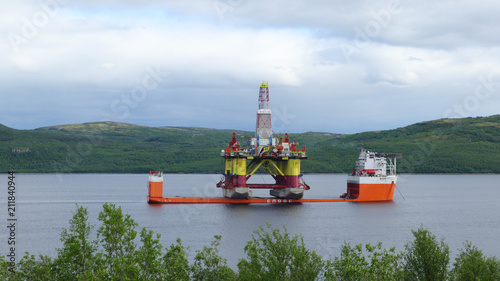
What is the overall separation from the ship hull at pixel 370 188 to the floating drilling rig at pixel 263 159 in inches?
300

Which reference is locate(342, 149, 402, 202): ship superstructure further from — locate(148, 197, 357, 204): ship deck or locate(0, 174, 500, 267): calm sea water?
locate(148, 197, 357, 204): ship deck

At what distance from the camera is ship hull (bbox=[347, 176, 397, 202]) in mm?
82325

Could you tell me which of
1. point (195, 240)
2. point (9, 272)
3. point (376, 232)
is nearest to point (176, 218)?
point (195, 240)

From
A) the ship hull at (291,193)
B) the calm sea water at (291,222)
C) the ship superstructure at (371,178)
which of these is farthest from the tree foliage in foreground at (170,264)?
the ship superstructure at (371,178)

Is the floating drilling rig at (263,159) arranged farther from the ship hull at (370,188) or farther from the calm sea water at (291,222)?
the ship hull at (370,188)

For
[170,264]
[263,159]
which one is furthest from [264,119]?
[170,264]

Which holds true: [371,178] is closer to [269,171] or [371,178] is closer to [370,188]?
[370,188]

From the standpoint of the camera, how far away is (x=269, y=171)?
81562 millimetres

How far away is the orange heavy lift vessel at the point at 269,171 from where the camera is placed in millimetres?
78188

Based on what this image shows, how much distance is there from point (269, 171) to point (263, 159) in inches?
113

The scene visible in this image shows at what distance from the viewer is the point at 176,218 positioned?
67.1 metres

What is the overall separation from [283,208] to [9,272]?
2023 inches

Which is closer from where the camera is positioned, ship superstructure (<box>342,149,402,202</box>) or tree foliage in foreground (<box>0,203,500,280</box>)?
tree foliage in foreground (<box>0,203,500,280</box>)

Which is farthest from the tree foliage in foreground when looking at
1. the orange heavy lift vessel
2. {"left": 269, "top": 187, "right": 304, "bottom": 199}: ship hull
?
{"left": 269, "top": 187, "right": 304, "bottom": 199}: ship hull
